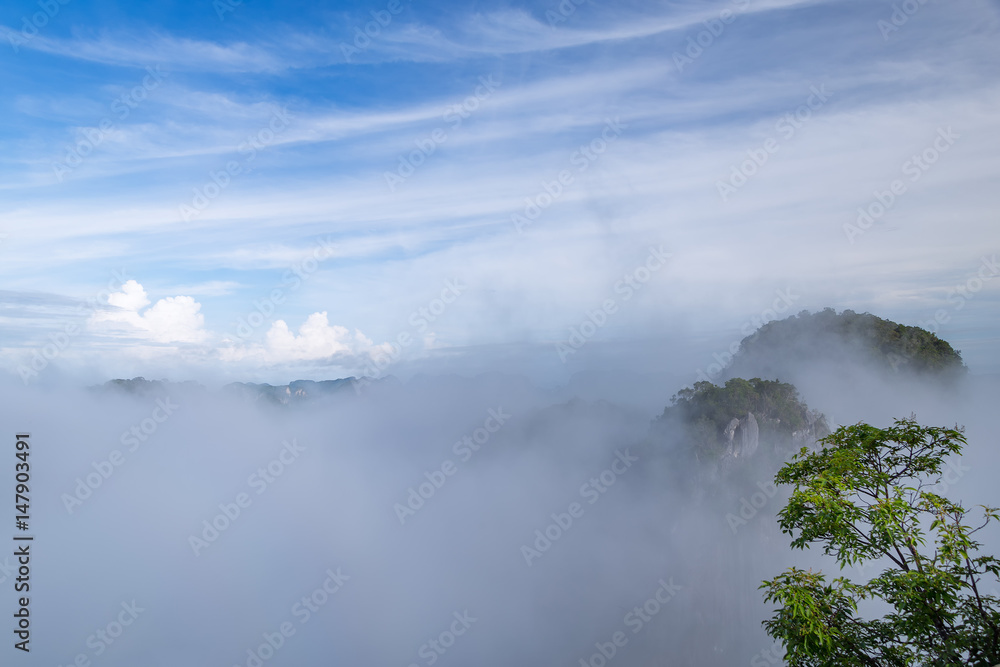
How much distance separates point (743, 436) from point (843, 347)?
29294 mm

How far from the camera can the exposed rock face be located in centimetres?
7438

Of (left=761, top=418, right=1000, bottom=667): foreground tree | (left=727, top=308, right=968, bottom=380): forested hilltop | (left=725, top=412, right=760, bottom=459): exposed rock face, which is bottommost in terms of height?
(left=761, top=418, right=1000, bottom=667): foreground tree

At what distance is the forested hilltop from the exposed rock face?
2446 cm

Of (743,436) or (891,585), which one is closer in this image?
(891,585)

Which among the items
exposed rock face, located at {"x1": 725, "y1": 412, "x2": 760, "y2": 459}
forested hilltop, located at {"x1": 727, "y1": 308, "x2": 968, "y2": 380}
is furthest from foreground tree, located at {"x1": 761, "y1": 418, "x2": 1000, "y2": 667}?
forested hilltop, located at {"x1": 727, "y1": 308, "x2": 968, "y2": 380}

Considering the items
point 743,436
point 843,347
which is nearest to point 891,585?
point 743,436

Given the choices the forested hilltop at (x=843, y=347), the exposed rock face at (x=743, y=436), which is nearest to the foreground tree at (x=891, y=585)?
the exposed rock face at (x=743, y=436)

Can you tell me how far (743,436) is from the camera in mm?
74688

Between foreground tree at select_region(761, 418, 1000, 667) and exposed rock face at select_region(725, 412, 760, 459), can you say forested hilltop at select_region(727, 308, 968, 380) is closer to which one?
exposed rock face at select_region(725, 412, 760, 459)

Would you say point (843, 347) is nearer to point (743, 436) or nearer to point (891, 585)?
point (743, 436)

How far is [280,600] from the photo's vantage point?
126 metres

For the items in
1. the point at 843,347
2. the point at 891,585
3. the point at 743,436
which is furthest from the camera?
the point at 843,347

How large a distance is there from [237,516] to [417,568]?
96277 mm

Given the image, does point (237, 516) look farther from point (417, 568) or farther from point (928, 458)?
point (928, 458)
